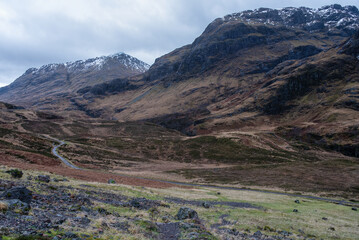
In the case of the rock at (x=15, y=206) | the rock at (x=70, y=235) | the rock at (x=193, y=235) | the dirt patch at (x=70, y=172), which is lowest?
the dirt patch at (x=70, y=172)

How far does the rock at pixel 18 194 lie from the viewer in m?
12.7

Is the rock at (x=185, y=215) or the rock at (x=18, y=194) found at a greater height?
the rock at (x=18, y=194)

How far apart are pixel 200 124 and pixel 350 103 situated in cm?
10407

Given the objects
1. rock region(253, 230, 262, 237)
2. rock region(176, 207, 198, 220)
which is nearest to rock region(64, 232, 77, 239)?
rock region(176, 207, 198, 220)

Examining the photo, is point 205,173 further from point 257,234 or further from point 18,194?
point 18,194

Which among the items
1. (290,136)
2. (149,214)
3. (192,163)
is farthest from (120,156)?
(290,136)

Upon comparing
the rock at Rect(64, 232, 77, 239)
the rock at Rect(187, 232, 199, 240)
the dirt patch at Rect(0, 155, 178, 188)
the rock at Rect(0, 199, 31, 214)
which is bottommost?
the dirt patch at Rect(0, 155, 178, 188)

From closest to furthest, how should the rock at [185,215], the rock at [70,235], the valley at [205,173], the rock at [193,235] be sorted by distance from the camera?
1. the rock at [70,235]
2. the rock at [193,235]
3. the valley at [205,173]
4. the rock at [185,215]

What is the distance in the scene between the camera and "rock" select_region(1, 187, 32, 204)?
12.7 metres

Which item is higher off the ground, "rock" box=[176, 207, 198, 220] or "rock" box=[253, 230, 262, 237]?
"rock" box=[176, 207, 198, 220]

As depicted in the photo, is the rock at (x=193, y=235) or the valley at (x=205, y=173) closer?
the rock at (x=193, y=235)

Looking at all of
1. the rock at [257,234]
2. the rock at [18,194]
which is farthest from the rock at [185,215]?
the rock at [18,194]

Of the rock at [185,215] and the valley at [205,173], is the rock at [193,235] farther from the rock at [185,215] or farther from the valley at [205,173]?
the rock at [185,215]

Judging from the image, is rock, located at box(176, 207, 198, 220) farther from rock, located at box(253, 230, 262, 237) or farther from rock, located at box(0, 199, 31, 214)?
rock, located at box(0, 199, 31, 214)
